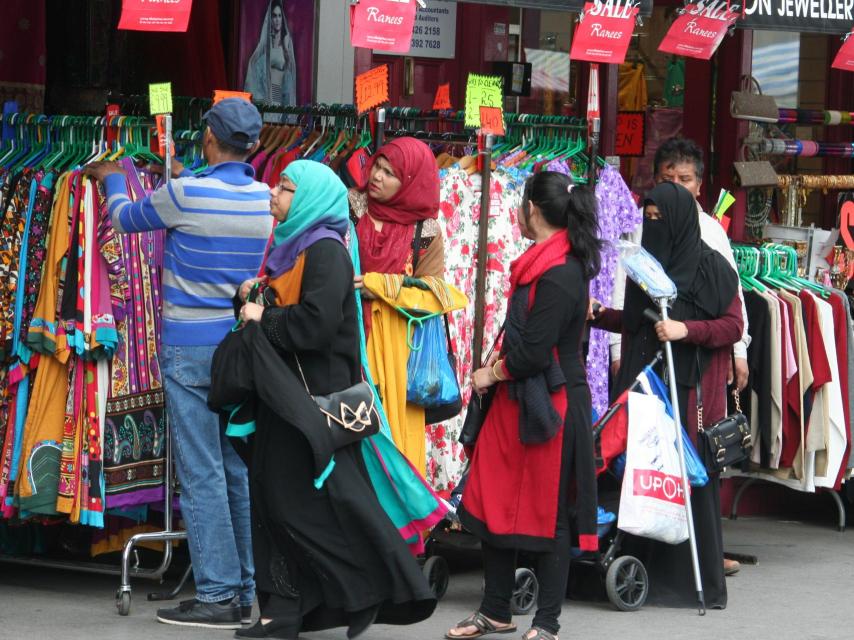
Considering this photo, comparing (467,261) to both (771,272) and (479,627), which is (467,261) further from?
(771,272)

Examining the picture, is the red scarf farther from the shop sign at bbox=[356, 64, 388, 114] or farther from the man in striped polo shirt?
the shop sign at bbox=[356, 64, 388, 114]

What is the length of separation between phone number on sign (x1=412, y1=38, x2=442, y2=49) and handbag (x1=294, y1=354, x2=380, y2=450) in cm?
431

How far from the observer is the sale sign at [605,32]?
7.32m

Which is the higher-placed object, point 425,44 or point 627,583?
point 425,44

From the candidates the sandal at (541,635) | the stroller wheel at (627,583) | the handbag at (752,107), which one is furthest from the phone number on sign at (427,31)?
the sandal at (541,635)

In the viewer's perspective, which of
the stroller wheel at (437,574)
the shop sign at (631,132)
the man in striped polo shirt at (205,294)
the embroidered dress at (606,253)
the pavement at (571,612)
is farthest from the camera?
the shop sign at (631,132)

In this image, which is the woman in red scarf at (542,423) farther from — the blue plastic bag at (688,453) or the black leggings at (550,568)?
the blue plastic bag at (688,453)

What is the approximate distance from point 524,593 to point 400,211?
5.52 ft

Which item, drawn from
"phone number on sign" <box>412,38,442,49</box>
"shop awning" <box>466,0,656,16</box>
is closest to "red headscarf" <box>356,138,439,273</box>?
"shop awning" <box>466,0,656,16</box>

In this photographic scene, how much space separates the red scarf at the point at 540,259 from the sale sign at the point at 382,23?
3.58 feet

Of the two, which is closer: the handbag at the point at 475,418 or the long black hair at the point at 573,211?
the long black hair at the point at 573,211

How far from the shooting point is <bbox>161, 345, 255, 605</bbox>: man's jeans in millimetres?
6312

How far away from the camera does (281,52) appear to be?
860 cm

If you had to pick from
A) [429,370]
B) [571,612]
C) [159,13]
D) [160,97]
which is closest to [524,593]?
[571,612]
